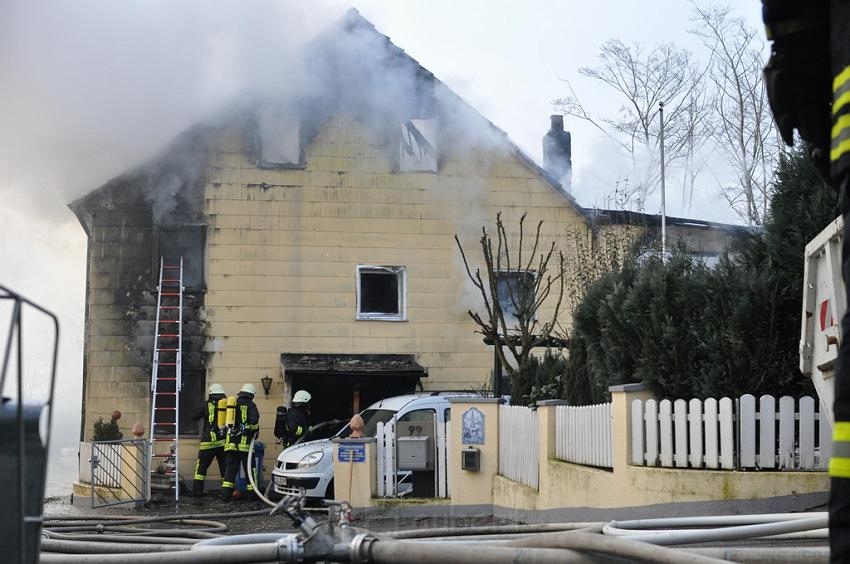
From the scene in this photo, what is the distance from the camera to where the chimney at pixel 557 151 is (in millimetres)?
25094

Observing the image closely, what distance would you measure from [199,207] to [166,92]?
235 centimetres

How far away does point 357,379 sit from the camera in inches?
877

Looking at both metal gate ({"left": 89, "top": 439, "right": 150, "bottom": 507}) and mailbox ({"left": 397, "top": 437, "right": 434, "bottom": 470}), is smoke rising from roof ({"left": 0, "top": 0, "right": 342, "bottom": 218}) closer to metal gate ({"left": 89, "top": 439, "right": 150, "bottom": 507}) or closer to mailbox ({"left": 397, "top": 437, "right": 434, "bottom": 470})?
metal gate ({"left": 89, "top": 439, "right": 150, "bottom": 507})

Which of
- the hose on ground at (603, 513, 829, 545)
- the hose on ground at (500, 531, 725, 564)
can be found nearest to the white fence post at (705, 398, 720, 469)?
the hose on ground at (603, 513, 829, 545)

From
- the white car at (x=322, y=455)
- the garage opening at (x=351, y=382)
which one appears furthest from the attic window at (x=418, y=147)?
the white car at (x=322, y=455)

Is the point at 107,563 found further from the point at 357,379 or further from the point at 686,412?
the point at 357,379

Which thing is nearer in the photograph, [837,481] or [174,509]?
[837,481]

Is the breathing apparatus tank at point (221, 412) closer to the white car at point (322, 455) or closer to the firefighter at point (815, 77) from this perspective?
the white car at point (322, 455)

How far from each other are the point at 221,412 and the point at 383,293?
5.17 meters

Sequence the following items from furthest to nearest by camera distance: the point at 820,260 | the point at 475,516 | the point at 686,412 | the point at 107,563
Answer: the point at 475,516
the point at 686,412
the point at 820,260
the point at 107,563

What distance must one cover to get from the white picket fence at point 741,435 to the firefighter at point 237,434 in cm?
1008

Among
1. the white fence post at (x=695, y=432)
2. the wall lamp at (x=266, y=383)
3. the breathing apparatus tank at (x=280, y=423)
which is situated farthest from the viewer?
the wall lamp at (x=266, y=383)

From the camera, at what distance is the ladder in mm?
20562

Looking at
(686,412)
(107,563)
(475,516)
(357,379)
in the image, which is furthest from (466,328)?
(107,563)
